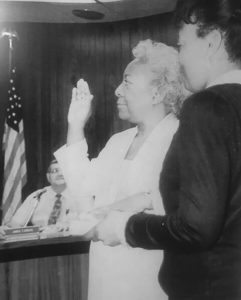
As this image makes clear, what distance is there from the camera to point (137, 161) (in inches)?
64.7

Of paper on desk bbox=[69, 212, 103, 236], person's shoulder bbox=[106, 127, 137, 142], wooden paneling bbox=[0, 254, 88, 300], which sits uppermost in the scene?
person's shoulder bbox=[106, 127, 137, 142]

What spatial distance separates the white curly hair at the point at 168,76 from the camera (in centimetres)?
164

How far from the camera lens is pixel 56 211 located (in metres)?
1.75

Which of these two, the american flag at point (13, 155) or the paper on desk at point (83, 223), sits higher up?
the american flag at point (13, 155)

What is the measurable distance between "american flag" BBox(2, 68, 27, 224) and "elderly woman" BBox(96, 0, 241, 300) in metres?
0.69

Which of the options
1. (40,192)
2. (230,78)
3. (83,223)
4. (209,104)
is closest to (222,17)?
(230,78)

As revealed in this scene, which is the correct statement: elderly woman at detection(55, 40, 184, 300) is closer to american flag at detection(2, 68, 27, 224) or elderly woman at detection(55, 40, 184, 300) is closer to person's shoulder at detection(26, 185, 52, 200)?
person's shoulder at detection(26, 185, 52, 200)

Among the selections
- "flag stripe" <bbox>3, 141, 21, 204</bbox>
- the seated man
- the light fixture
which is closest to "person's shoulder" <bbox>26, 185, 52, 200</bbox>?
the seated man

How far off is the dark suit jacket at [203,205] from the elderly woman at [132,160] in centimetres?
42

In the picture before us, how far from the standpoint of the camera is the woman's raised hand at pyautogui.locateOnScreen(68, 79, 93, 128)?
70.1 inches

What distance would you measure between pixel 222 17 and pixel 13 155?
113 centimetres

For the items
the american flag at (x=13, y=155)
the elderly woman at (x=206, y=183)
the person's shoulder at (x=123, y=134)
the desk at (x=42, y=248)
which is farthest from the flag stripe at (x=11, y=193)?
the elderly woman at (x=206, y=183)

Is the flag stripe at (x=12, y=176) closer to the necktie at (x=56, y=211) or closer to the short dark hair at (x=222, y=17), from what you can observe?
the necktie at (x=56, y=211)

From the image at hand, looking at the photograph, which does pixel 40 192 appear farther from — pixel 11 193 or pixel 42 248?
pixel 42 248
